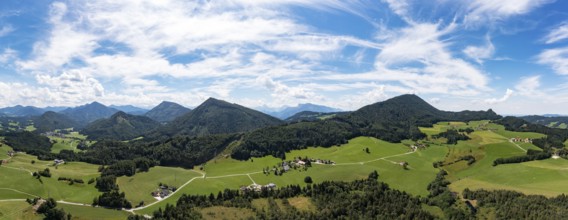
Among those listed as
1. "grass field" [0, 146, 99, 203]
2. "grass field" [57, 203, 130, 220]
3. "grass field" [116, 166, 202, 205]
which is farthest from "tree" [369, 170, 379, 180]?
"grass field" [0, 146, 99, 203]

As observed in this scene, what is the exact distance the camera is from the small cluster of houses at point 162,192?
159m

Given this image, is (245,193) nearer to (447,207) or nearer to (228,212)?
(228,212)

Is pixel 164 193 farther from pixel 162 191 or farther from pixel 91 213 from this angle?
pixel 91 213

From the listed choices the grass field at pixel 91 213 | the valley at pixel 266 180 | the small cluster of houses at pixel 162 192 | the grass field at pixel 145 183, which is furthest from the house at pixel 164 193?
the grass field at pixel 91 213

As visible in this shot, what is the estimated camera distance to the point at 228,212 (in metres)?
130

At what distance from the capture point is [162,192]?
163m

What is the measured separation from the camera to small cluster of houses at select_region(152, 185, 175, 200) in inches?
6263

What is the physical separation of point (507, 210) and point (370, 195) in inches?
1866

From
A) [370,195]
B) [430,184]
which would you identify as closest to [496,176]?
[430,184]

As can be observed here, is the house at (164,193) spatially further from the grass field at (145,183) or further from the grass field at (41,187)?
the grass field at (41,187)

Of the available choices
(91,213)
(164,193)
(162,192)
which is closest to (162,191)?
(162,192)

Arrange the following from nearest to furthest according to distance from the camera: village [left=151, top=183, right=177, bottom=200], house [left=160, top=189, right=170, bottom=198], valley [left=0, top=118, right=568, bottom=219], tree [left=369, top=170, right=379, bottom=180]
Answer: valley [left=0, top=118, right=568, bottom=219], village [left=151, top=183, right=177, bottom=200], house [left=160, top=189, right=170, bottom=198], tree [left=369, top=170, right=379, bottom=180]

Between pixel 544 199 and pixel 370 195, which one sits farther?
pixel 370 195

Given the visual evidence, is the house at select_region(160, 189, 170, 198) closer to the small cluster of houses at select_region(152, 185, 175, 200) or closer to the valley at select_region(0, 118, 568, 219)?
the small cluster of houses at select_region(152, 185, 175, 200)
